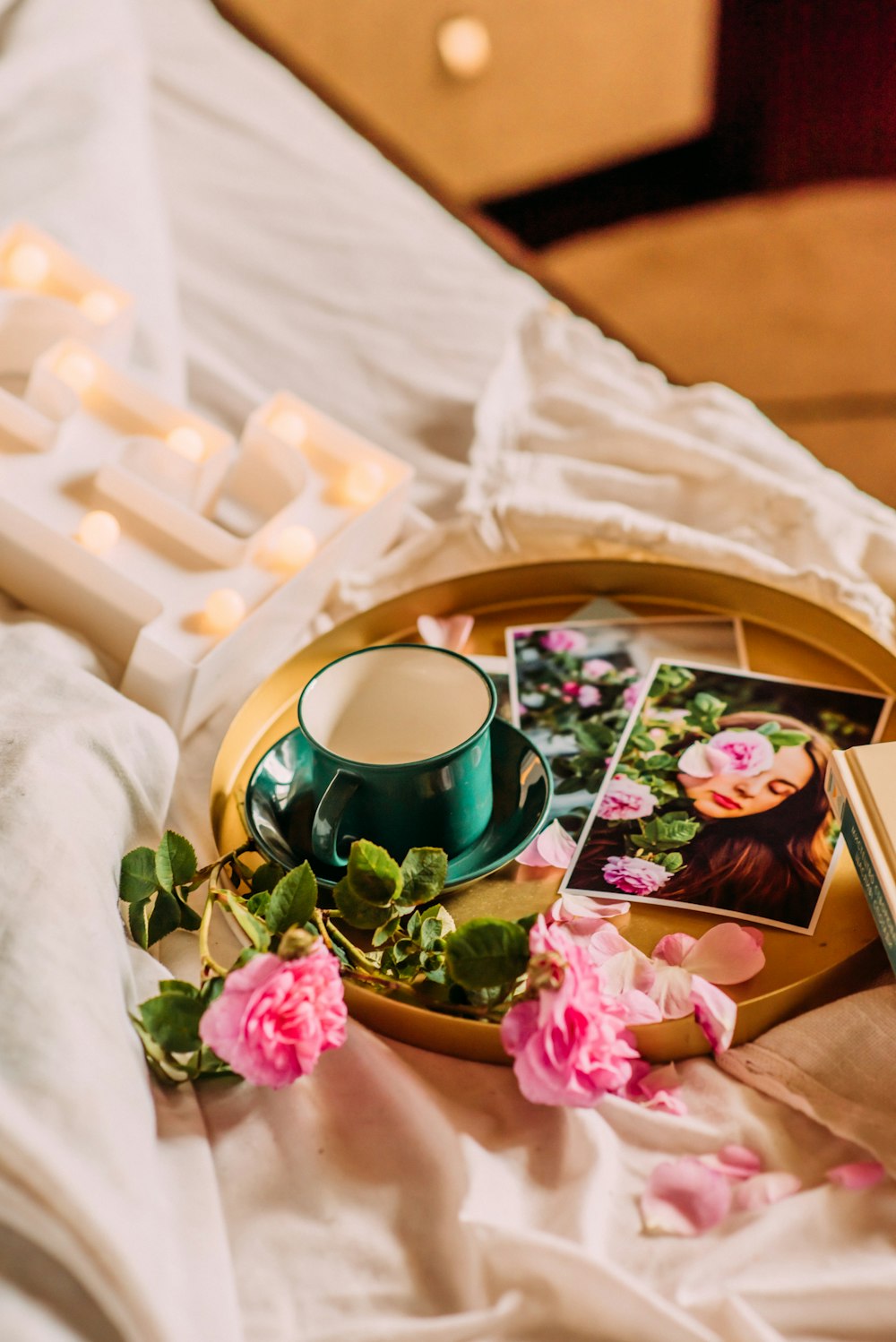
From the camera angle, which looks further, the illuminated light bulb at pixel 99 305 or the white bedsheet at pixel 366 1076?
the illuminated light bulb at pixel 99 305

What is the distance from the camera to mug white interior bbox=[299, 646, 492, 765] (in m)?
0.62

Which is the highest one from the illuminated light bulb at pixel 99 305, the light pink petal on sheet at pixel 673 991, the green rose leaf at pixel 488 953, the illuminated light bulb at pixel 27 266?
the illuminated light bulb at pixel 27 266

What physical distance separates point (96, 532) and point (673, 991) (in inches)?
17.2

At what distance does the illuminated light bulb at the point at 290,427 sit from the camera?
84 cm

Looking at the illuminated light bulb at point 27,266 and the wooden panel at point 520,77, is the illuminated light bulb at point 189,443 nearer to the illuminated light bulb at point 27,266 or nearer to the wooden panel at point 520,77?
the illuminated light bulb at point 27,266

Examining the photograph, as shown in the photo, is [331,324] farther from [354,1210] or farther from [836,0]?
[836,0]

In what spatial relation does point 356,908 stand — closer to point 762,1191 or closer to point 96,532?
point 762,1191

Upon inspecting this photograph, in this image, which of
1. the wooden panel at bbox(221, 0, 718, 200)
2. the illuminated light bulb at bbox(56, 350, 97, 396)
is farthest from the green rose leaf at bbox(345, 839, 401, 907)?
the wooden panel at bbox(221, 0, 718, 200)

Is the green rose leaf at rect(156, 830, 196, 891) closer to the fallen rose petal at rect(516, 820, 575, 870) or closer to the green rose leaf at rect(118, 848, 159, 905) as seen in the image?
the green rose leaf at rect(118, 848, 159, 905)

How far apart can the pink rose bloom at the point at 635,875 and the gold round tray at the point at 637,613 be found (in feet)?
0.04

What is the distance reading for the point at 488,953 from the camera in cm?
49

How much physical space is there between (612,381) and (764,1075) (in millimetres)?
603

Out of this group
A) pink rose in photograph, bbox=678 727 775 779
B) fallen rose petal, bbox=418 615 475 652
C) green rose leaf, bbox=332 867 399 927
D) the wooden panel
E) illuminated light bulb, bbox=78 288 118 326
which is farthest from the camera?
the wooden panel

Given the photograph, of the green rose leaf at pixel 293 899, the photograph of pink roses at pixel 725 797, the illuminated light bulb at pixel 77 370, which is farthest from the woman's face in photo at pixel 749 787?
the illuminated light bulb at pixel 77 370
